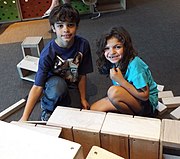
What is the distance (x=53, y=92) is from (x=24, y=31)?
64.1 inches

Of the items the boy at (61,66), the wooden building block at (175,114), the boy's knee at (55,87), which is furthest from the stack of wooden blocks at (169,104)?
the boy's knee at (55,87)

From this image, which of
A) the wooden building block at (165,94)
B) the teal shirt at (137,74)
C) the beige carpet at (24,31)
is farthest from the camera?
the beige carpet at (24,31)

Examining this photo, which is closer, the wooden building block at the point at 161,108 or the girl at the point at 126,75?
the girl at the point at 126,75

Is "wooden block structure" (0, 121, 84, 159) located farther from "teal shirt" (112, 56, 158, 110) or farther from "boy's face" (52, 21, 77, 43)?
"boy's face" (52, 21, 77, 43)

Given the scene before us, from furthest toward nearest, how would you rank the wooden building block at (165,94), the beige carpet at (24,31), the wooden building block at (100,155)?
the beige carpet at (24,31) < the wooden building block at (165,94) < the wooden building block at (100,155)

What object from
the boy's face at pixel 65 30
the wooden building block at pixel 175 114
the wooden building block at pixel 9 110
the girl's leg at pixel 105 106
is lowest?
the wooden building block at pixel 175 114

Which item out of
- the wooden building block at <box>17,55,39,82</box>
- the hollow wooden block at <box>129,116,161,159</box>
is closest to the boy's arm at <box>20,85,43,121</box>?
the wooden building block at <box>17,55,39,82</box>

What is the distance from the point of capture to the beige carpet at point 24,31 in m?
2.82

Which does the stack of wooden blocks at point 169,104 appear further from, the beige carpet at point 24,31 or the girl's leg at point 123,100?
the beige carpet at point 24,31

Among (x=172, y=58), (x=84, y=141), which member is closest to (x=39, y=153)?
(x=84, y=141)

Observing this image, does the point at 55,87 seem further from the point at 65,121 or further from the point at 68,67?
the point at 65,121

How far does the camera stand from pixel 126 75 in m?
1.32

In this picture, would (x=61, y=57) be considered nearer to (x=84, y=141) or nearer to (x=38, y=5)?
(x=84, y=141)

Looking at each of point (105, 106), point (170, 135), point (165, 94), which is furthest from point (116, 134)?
point (165, 94)
